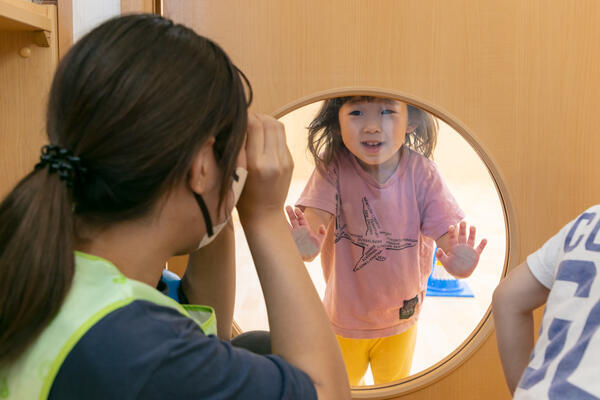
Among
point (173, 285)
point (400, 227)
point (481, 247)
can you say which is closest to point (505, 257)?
point (481, 247)

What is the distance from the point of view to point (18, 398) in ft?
1.68

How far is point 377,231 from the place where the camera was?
1.20 meters

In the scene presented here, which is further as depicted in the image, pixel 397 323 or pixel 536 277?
pixel 397 323

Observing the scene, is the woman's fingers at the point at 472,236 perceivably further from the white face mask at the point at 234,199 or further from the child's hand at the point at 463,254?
the white face mask at the point at 234,199

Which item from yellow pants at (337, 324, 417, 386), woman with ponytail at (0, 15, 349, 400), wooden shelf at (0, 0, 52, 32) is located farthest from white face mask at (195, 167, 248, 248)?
yellow pants at (337, 324, 417, 386)

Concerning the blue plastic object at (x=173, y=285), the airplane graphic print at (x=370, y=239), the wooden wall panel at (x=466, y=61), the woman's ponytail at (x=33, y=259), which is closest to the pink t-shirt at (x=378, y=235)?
the airplane graphic print at (x=370, y=239)

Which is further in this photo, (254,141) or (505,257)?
(505,257)

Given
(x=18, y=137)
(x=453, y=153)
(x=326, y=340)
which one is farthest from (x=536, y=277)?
(x=18, y=137)

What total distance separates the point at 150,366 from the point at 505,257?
2.92ft

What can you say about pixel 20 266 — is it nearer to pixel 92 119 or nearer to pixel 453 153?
pixel 92 119

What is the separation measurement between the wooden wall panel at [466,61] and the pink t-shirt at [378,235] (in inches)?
6.1

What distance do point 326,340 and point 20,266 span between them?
1.07 ft

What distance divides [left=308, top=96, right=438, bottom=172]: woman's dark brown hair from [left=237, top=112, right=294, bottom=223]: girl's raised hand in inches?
18.4

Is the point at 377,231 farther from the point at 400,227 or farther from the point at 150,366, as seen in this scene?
the point at 150,366
